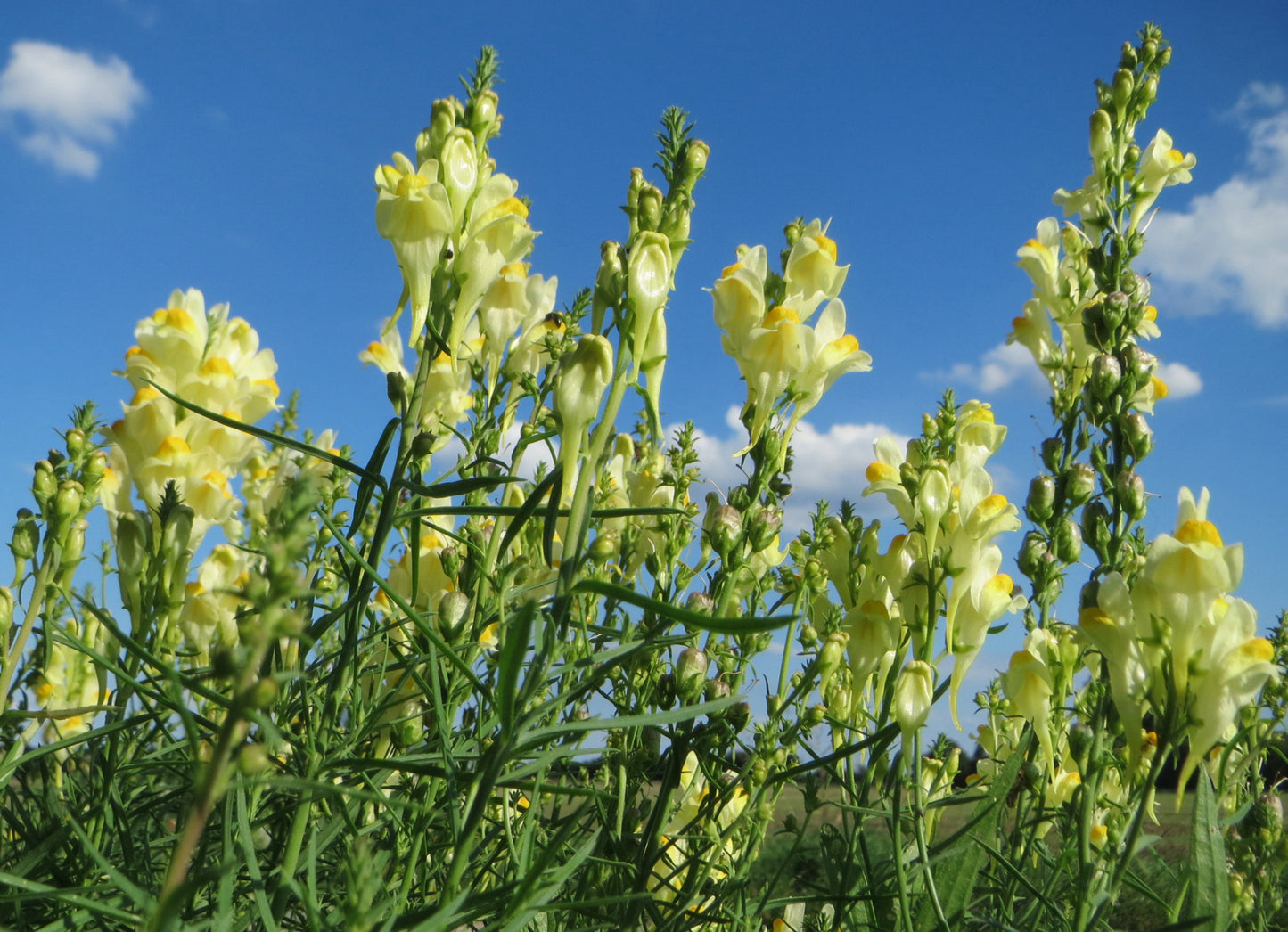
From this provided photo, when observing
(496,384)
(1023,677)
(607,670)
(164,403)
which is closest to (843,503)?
(1023,677)

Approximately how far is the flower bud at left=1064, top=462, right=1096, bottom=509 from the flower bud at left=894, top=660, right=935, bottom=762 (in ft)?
1.41

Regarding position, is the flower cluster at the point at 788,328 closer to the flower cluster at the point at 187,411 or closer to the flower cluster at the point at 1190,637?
the flower cluster at the point at 1190,637

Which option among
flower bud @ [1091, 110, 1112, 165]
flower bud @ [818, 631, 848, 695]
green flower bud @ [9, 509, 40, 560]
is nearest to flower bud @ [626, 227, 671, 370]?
flower bud @ [818, 631, 848, 695]

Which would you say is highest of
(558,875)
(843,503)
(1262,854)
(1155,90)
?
(1155,90)

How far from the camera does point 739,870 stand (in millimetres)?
1329

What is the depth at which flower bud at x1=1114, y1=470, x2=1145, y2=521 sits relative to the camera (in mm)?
1346

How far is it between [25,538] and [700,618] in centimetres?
122

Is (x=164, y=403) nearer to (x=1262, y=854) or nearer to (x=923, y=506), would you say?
(x=923, y=506)

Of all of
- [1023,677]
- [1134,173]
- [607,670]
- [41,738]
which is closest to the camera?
[607,670]

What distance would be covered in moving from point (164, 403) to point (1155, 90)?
200cm

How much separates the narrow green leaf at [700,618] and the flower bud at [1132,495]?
951 millimetres

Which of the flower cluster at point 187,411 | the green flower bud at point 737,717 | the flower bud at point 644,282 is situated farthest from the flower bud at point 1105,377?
the flower cluster at point 187,411

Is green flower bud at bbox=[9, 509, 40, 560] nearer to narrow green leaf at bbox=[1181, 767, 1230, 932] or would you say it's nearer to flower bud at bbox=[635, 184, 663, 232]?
flower bud at bbox=[635, 184, 663, 232]

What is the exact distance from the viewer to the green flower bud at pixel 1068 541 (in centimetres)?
150
